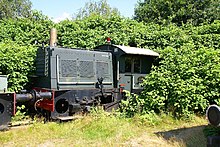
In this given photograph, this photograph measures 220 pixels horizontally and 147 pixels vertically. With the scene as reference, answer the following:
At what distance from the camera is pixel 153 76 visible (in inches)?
309

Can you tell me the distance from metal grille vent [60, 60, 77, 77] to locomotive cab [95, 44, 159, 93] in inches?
64.8

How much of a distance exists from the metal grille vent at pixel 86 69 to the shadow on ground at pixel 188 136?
3.12 m

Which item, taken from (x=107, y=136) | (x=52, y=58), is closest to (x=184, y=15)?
(x=52, y=58)

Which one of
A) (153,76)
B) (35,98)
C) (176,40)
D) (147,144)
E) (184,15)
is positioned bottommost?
(147,144)

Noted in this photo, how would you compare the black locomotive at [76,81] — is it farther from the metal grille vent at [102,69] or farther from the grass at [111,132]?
the grass at [111,132]

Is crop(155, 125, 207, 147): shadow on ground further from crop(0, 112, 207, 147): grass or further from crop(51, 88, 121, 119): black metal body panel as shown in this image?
crop(51, 88, 121, 119): black metal body panel

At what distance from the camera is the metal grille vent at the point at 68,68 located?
764 centimetres

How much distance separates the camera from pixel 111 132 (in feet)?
19.7

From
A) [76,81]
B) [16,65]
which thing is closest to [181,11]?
[76,81]

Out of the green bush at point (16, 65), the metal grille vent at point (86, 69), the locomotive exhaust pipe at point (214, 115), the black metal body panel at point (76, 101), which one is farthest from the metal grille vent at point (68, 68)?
the locomotive exhaust pipe at point (214, 115)

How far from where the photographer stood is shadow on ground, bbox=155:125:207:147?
17.9ft

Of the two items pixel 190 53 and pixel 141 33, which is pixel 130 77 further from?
pixel 141 33

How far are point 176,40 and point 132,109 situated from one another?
5.39m

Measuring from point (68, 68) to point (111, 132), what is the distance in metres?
2.69
